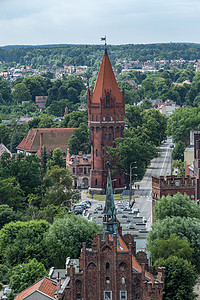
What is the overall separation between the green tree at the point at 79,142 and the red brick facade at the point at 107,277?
93497 mm

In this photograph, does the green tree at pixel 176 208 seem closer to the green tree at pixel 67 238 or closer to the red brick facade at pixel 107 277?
the green tree at pixel 67 238

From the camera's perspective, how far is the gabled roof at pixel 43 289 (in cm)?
6556

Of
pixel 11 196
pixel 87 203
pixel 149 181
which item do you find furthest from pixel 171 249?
pixel 149 181

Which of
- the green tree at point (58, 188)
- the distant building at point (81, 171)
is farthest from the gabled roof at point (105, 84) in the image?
the green tree at point (58, 188)

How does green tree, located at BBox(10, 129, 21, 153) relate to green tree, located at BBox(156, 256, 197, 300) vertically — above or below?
below

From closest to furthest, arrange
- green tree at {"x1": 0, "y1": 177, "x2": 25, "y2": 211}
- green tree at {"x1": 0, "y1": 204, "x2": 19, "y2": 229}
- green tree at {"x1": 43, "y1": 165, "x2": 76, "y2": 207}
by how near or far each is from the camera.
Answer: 1. green tree at {"x1": 0, "y1": 204, "x2": 19, "y2": 229}
2. green tree at {"x1": 0, "y1": 177, "x2": 25, "y2": 211}
3. green tree at {"x1": 43, "y1": 165, "x2": 76, "y2": 207}

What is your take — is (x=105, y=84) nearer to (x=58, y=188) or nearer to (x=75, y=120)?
(x=58, y=188)

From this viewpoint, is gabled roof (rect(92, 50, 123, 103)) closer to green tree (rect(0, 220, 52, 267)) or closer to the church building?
green tree (rect(0, 220, 52, 267))

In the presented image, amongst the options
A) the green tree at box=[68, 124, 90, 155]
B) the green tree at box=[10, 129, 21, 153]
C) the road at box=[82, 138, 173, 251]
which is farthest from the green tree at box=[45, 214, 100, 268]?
the green tree at box=[10, 129, 21, 153]

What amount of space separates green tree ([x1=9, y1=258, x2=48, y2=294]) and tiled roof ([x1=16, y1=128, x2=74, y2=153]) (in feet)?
296

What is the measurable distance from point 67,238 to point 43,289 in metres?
17.6

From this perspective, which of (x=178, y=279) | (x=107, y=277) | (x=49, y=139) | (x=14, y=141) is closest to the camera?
(x=107, y=277)

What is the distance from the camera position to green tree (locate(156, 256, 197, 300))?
70875 millimetres

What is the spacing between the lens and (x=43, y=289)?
66.3 meters
